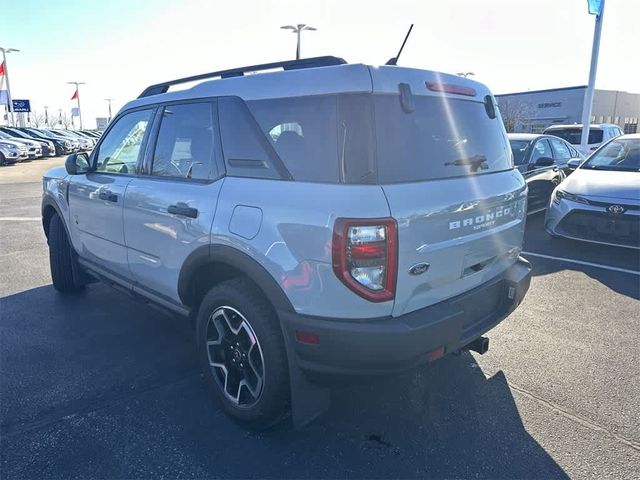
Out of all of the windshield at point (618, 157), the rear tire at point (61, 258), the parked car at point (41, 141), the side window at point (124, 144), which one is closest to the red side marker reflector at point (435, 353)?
the side window at point (124, 144)

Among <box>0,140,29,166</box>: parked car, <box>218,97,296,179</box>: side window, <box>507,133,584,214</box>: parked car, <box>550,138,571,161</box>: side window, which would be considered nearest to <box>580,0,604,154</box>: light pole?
<box>550,138,571,161</box>: side window

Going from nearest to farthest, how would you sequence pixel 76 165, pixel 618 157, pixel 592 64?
pixel 76 165 < pixel 618 157 < pixel 592 64

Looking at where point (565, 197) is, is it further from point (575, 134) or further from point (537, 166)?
point (575, 134)

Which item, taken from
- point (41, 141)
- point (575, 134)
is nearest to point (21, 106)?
point (41, 141)

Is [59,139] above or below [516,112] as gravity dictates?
below

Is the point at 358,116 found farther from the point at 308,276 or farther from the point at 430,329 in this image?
the point at 430,329

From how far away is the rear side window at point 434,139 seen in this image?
226 cm

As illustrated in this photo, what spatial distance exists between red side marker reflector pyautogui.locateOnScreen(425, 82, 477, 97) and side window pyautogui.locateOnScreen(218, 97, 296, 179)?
810mm

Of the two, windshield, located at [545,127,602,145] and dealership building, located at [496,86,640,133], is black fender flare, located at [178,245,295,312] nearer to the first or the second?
windshield, located at [545,127,602,145]

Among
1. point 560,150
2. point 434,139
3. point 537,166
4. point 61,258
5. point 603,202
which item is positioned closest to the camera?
A: point 434,139

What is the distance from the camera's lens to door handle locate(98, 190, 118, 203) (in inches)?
141

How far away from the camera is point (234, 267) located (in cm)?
258

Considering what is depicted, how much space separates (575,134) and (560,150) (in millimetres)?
6945

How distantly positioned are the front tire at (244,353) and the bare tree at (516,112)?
43.7 metres
